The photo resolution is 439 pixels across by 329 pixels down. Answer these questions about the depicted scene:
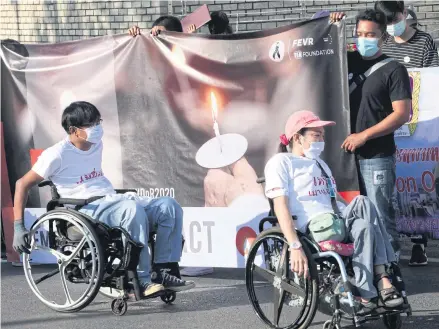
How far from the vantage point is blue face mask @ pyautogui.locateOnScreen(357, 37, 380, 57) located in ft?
22.1

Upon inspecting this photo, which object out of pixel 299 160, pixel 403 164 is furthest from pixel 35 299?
pixel 403 164

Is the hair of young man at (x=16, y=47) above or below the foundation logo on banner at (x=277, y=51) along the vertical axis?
above

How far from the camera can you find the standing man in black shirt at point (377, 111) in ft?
21.8

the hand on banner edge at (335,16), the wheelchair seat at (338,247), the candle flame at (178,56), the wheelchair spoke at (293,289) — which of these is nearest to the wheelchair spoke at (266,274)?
the wheelchair spoke at (293,289)

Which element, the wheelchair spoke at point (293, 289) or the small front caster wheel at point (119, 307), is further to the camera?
the small front caster wheel at point (119, 307)

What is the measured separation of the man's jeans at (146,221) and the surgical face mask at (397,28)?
2.48 metres

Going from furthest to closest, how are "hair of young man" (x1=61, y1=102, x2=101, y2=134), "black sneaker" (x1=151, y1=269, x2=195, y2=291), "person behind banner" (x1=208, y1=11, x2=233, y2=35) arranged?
"person behind banner" (x1=208, y1=11, x2=233, y2=35) < "hair of young man" (x1=61, y1=102, x2=101, y2=134) < "black sneaker" (x1=151, y1=269, x2=195, y2=291)

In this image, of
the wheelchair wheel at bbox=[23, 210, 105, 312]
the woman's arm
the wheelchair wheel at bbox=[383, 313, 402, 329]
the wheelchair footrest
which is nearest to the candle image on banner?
the wheelchair wheel at bbox=[23, 210, 105, 312]

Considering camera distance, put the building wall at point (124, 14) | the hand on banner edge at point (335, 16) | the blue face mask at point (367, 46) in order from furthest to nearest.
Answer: the building wall at point (124, 14) < the hand on banner edge at point (335, 16) < the blue face mask at point (367, 46)

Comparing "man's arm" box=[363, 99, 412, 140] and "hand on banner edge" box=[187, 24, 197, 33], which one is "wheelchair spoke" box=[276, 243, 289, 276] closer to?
"man's arm" box=[363, 99, 412, 140]

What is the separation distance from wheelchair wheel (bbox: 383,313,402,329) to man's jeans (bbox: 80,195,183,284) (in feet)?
4.73

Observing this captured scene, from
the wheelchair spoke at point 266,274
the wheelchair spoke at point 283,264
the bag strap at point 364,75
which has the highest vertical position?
the bag strap at point 364,75

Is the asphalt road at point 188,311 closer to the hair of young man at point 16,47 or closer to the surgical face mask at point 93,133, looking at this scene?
the surgical face mask at point 93,133

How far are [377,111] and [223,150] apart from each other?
1.19 meters
